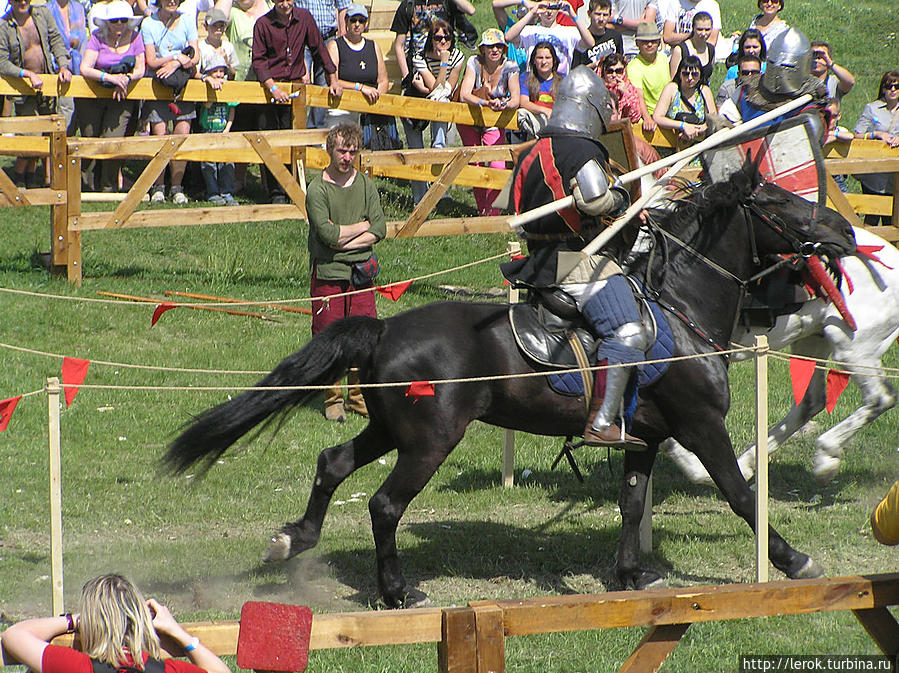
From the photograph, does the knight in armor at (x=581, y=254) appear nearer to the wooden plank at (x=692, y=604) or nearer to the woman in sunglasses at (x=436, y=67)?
the wooden plank at (x=692, y=604)

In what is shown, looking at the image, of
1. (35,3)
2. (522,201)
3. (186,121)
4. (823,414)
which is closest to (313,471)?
(522,201)

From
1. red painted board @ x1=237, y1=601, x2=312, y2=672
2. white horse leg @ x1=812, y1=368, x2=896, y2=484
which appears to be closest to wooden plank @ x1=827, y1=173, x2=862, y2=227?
white horse leg @ x1=812, y1=368, x2=896, y2=484

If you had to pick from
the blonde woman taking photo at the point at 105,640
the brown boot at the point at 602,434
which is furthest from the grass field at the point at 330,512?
the blonde woman taking photo at the point at 105,640

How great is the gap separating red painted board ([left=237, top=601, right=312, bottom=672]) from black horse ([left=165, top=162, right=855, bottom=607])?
203cm

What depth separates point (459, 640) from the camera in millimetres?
3945

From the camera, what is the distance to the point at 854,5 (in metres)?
24.2

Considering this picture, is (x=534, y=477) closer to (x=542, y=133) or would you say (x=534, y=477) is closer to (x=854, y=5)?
(x=542, y=133)

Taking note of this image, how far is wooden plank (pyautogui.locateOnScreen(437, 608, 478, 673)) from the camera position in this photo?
12.9ft

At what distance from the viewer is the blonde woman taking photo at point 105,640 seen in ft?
12.2

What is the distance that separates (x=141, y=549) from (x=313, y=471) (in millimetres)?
1524

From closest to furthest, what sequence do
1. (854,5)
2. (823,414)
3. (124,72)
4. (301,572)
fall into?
(301,572) < (823,414) < (124,72) < (854,5)

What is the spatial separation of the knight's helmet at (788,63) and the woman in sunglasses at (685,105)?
471 centimetres

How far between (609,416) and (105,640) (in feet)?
9.77

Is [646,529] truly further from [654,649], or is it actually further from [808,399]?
[654,649]
